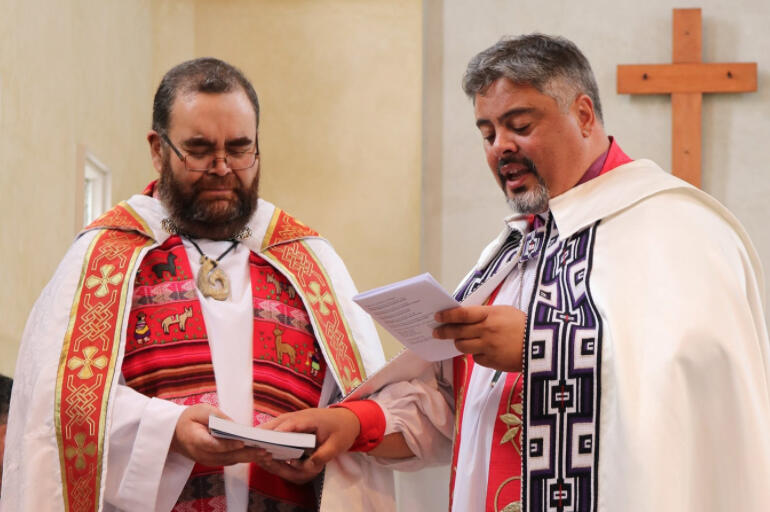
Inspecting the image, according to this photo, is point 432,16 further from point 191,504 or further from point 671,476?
point 671,476

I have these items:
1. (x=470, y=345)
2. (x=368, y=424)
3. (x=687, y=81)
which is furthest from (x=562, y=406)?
(x=687, y=81)

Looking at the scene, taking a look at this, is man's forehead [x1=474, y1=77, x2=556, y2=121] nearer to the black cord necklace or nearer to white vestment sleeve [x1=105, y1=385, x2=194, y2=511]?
the black cord necklace

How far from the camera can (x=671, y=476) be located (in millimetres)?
2748

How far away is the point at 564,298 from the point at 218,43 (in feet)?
24.2

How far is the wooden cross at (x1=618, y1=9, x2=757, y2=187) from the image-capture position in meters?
6.54

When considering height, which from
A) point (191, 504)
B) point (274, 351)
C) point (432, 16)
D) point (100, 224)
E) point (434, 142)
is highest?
point (432, 16)

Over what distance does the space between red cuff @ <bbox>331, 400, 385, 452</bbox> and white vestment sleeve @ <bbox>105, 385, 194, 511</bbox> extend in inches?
19.6

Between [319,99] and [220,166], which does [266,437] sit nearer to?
[220,166]

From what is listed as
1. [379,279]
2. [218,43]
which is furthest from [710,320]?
[218,43]

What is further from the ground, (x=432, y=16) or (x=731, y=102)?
(x=432, y=16)

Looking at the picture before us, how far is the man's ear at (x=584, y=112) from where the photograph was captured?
3461mm

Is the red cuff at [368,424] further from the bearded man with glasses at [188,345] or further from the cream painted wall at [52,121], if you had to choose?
the cream painted wall at [52,121]

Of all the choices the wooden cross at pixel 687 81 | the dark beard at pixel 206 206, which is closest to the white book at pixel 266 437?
the dark beard at pixel 206 206

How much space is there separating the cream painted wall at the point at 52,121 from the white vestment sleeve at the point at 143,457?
11.0ft
